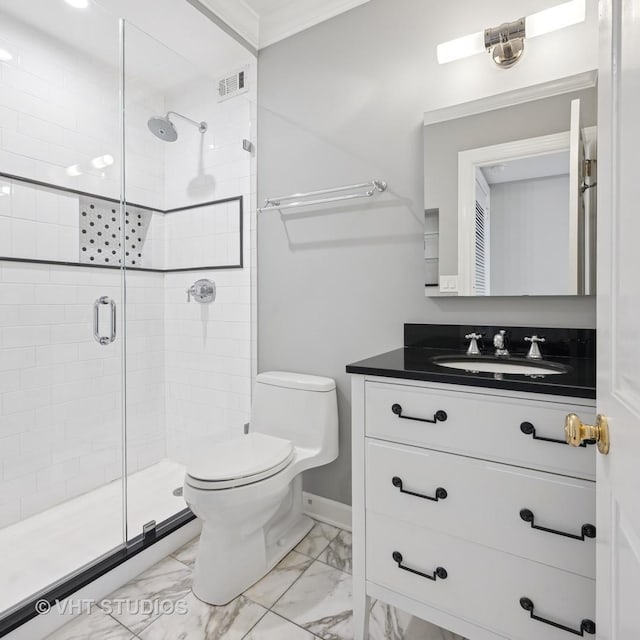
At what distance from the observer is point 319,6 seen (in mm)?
1888

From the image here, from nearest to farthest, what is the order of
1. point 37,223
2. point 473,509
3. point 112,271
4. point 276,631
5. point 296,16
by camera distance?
point 473,509 → point 276,631 → point 37,223 → point 112,271 → point 296,16

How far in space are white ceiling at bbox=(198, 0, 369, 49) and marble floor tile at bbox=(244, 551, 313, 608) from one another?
2478mm

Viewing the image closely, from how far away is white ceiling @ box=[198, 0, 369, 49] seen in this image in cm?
188

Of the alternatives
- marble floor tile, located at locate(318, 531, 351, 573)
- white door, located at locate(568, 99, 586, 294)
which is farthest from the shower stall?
white door, located at locate(568, 99, 586, 294)

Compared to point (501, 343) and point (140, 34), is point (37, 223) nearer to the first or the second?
point (140, 34)

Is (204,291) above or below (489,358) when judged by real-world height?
above

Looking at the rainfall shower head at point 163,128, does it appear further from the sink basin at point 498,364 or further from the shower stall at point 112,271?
the sink basin at point 498,364

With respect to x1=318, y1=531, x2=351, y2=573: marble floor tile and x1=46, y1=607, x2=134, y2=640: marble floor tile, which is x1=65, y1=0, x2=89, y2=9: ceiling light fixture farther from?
x1=318, y1=531, x2=351, y2=573: marble floor tile

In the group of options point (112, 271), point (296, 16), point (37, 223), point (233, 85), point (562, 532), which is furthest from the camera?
point (233, 85)

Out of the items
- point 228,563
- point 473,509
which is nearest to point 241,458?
point 228,563

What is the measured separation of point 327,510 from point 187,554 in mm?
660

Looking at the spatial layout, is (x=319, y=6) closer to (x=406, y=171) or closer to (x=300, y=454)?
(x=406, y=171)

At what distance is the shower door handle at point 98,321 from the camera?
5.98ft

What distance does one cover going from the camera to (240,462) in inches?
58.6
